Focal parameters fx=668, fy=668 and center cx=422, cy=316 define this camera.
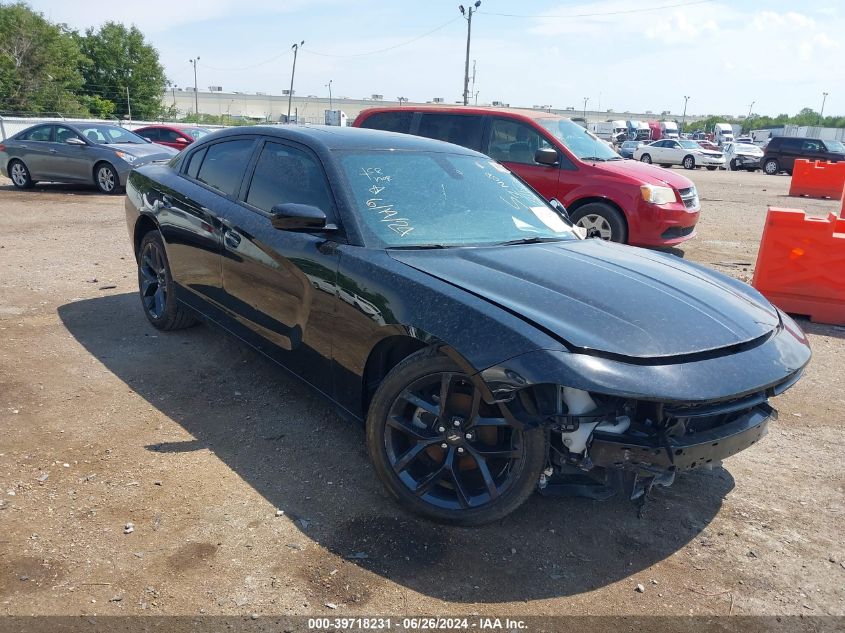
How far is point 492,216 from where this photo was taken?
3.84 m

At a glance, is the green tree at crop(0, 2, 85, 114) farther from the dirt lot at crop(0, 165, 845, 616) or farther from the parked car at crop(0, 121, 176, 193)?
the dirt lot at crop(0, 165, 845, 616)

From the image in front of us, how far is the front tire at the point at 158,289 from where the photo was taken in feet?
16.6

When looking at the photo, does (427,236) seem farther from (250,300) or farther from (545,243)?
(250,300)

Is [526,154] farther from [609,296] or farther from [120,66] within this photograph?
[120,66]

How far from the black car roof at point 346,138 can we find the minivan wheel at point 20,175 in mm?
12846

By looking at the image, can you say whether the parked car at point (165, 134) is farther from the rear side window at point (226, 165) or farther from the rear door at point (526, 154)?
the rear side window at point (226, 165)

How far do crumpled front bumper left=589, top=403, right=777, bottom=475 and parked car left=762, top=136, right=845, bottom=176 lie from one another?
101 ft

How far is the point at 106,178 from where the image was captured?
46.2 feet

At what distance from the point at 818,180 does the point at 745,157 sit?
15364mm

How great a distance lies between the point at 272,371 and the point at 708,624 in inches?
123

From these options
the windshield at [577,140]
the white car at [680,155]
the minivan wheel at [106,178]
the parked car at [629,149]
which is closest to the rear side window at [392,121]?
the windshield at [577,140]

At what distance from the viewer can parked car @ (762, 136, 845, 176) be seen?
28562mm

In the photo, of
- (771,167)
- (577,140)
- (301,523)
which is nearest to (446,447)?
(301,523)

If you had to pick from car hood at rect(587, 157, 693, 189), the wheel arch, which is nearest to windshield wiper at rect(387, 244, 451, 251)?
the wheel arch
